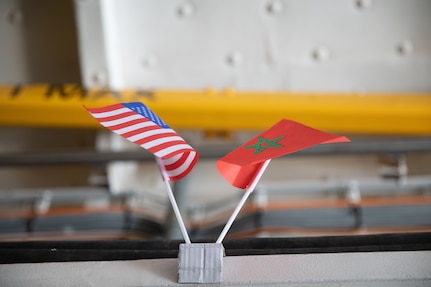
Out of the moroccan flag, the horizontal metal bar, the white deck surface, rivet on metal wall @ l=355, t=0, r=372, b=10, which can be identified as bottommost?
the horizontal metal bar

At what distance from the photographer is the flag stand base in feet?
2.54

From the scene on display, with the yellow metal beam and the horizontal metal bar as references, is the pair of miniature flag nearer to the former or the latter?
the horizontal metal bar

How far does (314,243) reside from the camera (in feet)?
2.82

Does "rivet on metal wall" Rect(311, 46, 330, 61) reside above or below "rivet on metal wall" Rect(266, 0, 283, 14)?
below

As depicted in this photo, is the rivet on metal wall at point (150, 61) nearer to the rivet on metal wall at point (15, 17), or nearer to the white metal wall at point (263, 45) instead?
the white metal wall at point (263, 45)

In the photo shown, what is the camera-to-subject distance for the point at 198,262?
0.78m

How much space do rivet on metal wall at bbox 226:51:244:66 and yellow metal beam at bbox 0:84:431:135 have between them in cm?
14

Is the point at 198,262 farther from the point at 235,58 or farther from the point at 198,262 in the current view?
the point at 235,58

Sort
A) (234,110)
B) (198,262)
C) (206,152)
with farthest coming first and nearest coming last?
(234,110) → (206,152) → (198,262)

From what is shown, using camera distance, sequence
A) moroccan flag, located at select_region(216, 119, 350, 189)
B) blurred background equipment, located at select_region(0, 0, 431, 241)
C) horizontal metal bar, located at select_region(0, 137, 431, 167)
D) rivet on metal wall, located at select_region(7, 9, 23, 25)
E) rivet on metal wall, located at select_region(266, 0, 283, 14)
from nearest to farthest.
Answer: moroccan flag, located at select_region(216, 119, 350, 189)
horizontal metal bar, located at select_region(0, 137, 431, 167)
blurred background equipment, located at select_region(0, 0, 431, 241)
rivet on metal wall, located at select_region(266, 0, 283, 14)
rivet on metal wall, located at select_region(7, 9, 23, 25)

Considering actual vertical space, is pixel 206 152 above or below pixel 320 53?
below

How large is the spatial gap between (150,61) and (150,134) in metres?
1.34

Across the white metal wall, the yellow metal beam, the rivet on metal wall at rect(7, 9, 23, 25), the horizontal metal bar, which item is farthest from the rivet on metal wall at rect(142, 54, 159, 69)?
the rivet on metal wall at rect(7, 9, 23, 25)

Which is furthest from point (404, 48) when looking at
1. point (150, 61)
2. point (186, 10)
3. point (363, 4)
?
point (150, 61)
